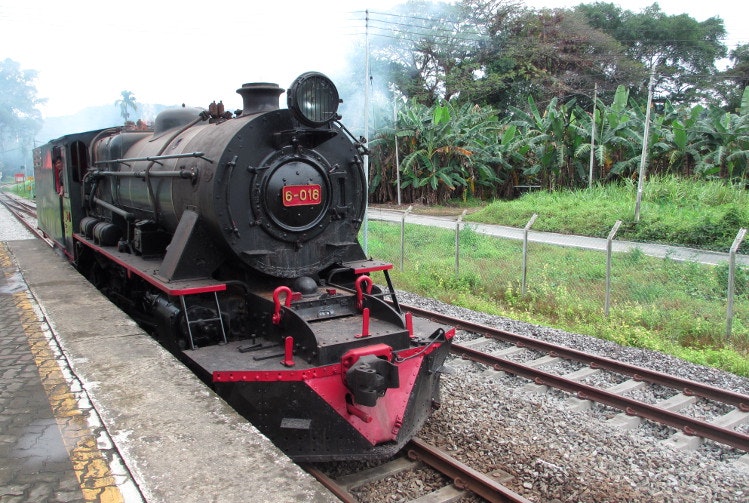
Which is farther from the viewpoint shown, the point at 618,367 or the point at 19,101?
the point at 19,101

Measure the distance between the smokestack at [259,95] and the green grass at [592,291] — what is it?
528cm

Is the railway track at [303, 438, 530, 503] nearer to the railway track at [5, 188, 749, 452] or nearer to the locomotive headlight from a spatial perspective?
the railway track at [5, 188, 749, 452]

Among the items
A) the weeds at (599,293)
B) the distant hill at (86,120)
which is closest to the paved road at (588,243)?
the weeds at (599,293)

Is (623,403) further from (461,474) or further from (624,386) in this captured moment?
(461,474)

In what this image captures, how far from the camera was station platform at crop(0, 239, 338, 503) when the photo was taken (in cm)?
291

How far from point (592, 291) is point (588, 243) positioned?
3.99m

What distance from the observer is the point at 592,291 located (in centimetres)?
984

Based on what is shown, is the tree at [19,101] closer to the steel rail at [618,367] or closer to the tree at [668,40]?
the tree at [668,40]

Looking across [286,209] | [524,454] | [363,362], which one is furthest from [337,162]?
[524,454]

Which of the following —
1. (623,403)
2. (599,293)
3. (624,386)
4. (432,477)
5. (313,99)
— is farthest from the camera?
(599,293)

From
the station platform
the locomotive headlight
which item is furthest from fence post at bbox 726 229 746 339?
the station platform

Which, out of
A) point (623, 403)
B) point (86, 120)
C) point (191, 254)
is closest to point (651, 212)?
point (623, 403)

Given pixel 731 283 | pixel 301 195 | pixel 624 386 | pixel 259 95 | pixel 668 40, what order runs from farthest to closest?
pixel 668 40
pixel 731 283
pixel 624 386
pixel 259 95
pixel 301 195

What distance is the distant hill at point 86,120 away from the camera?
47406 millimetres
